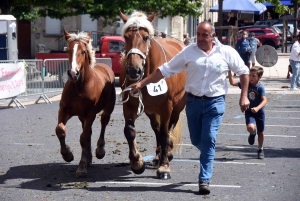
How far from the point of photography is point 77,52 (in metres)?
8.84

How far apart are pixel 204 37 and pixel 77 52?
1.94 meters

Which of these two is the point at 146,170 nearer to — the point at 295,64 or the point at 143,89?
the point at 143,89

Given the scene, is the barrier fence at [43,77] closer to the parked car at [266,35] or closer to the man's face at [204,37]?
the man's face at [204,37]

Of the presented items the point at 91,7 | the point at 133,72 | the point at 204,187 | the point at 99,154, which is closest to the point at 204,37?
the point at 133,72

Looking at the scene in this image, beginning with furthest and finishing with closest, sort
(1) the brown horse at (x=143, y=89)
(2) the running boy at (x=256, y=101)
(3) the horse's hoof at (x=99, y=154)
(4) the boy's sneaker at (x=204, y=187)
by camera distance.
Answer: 1. (2) the running boy at (x=256, y=101)
2. (3) the horse's hoof at (x=99, y=154)
3. (1) the brown horse at (x=143, y=89)
4. (4) the boy's sneaker at (x=204, y=187)

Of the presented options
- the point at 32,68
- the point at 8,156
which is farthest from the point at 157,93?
the point at 32,68

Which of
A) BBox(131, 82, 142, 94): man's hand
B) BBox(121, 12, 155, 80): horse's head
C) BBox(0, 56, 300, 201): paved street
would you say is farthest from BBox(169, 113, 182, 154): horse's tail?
BBox(131, 82, 142, 94): man's hand

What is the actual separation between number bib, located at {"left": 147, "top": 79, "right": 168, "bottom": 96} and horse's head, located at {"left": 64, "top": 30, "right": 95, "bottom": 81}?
39.5 inches

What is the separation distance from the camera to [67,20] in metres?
40.2

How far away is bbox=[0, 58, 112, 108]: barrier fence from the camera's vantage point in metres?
19.2

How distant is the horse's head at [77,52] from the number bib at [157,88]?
1003 millimetres

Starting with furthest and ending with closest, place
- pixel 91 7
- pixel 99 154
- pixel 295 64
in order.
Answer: pixel 91 7
pixel 295 64
pixel 99 154

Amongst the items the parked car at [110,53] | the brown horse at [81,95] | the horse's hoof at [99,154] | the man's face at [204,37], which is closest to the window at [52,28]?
the parked car at [110,53]

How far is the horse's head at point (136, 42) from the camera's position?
25.9 ft
